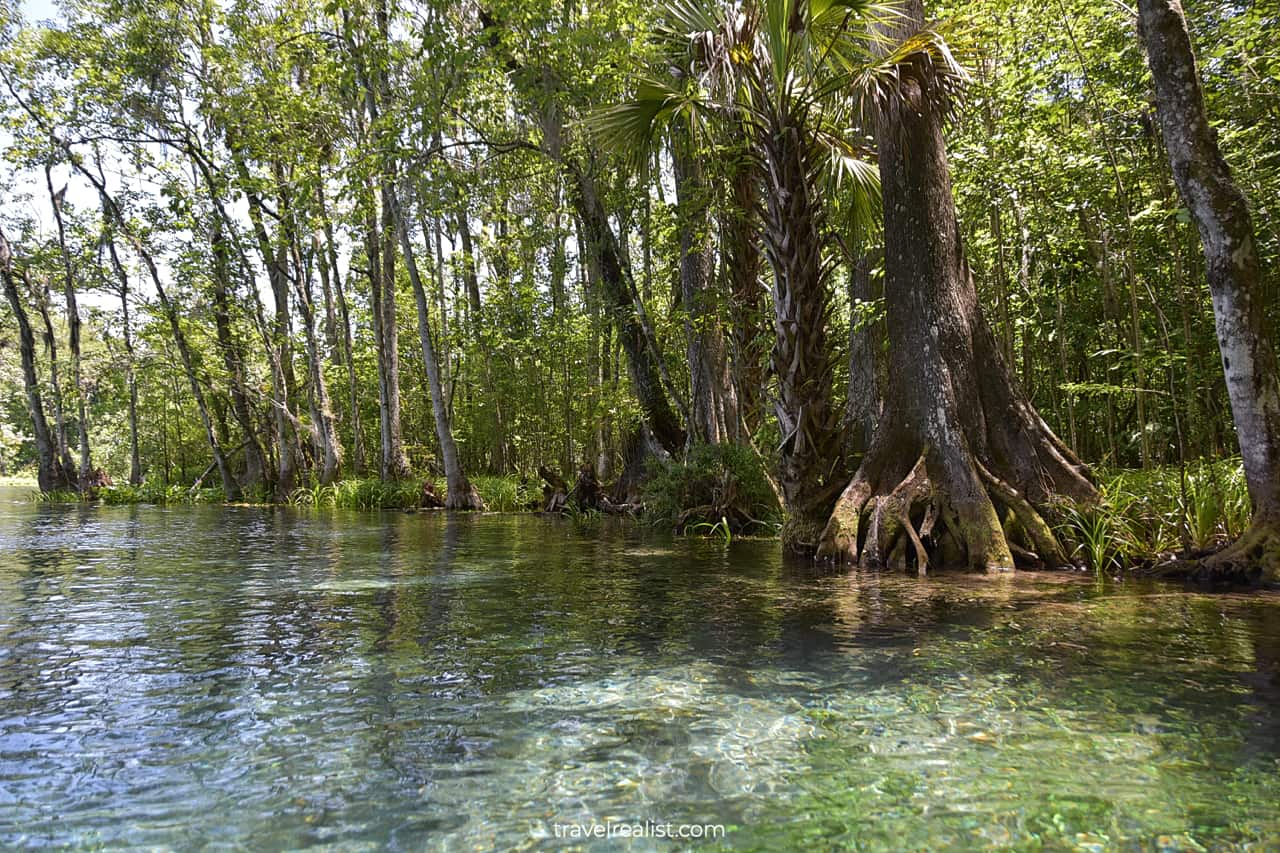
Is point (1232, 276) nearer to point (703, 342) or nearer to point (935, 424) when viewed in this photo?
point (935, 424)

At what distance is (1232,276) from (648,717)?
532cm

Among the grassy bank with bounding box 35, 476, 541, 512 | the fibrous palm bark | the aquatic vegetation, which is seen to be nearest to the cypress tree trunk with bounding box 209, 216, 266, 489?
the grassy bank with bounding box 35, 476, 541, 512

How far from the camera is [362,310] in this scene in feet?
90.9

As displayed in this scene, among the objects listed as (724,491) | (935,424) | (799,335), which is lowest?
(724,491)

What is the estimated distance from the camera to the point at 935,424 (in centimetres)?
690

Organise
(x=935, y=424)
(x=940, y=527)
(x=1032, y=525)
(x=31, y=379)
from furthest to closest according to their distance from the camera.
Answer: (x=31, y=379) → (x=935, y=424) → (x=940, y=527) → (x=1032, y=525)

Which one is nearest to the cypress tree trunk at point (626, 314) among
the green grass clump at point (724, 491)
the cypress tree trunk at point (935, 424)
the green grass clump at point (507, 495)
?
the green grass clump at point (724, 491)

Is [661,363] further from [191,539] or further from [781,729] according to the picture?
[781,729]

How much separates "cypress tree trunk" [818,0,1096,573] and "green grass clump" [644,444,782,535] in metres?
3.44

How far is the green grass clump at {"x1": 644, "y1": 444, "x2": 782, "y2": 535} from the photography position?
10648 millimetres

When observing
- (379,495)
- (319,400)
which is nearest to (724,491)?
(379,495)

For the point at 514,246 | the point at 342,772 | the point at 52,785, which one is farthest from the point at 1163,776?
the point at 514,246

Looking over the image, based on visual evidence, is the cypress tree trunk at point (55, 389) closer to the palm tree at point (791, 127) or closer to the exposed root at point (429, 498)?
the exposed root at point (429, 498)

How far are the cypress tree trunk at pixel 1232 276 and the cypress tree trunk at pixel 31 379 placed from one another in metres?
31.9
